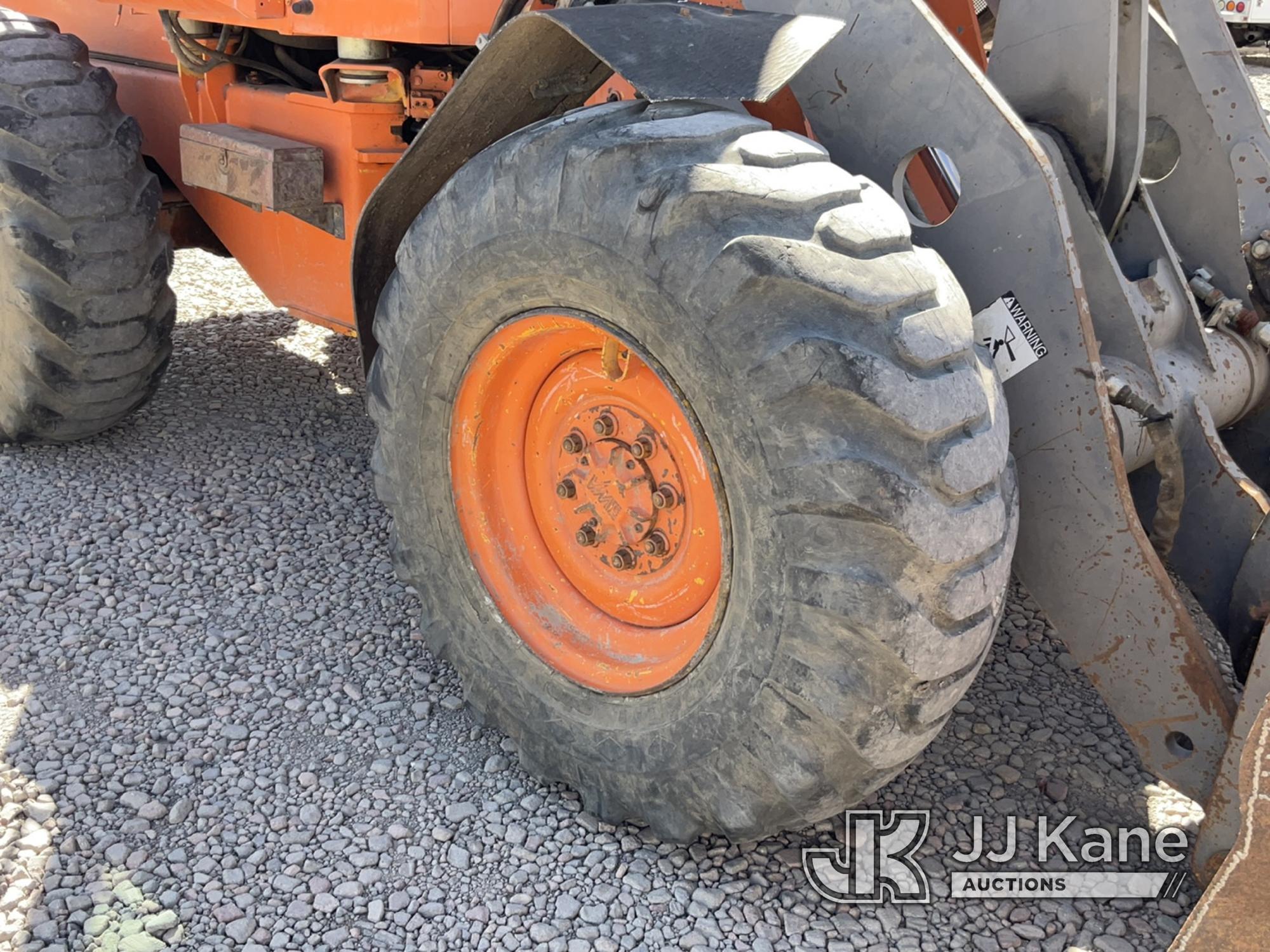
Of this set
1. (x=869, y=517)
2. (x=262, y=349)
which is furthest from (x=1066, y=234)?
(x=262, y=349)

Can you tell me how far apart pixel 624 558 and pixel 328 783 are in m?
0.84

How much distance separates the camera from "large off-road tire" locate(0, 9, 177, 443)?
3.45 metres

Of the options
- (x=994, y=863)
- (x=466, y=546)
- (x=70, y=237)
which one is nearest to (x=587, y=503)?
(x=466, y=546)

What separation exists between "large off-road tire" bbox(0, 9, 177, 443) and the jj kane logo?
8.54ft

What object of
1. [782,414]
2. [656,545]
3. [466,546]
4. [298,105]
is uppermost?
[298,105]

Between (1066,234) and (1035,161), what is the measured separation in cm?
14

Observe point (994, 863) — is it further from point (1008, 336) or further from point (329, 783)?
point (329, 783)

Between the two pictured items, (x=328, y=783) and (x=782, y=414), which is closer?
(x=782, y=414)

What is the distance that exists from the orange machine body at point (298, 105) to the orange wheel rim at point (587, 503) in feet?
2.21

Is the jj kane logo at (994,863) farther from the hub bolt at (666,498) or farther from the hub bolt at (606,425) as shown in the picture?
the hub bolt at (606,425)

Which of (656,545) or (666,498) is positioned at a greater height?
(666,498)

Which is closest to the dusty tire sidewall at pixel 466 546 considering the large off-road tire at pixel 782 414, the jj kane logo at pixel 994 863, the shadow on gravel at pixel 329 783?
the large off-road tire at pixel 782 414

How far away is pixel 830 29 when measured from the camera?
2.16m

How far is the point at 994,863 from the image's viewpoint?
8.00ft
